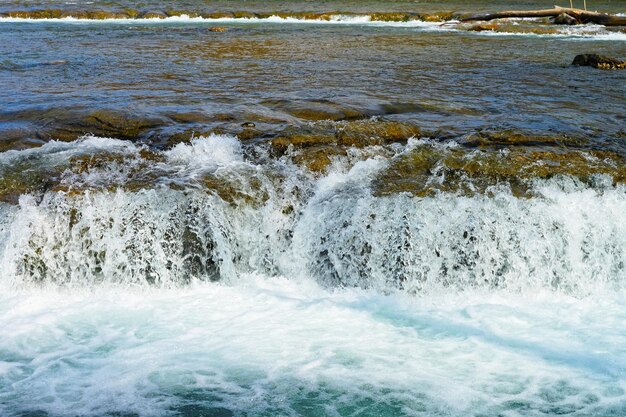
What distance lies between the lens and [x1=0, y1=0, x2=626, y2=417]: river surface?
463cm

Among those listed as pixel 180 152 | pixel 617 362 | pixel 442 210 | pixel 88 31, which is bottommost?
pixel 617 362

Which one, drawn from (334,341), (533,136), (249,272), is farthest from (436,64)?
(334,341)

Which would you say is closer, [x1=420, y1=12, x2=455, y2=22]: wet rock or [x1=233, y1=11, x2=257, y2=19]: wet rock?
[x1=420, y1=12, x2=455, y2=22]: wet rock

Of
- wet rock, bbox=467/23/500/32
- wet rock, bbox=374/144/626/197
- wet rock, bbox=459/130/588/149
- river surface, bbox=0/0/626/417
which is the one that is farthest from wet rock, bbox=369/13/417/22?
wet rock, bbox=374/144/626/197

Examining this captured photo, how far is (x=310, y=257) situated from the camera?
20.1ft

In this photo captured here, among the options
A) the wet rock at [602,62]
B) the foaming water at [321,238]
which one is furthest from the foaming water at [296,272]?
the wet rock at [602,62]

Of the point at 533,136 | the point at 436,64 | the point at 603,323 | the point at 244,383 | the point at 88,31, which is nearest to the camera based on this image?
the point at 244,383

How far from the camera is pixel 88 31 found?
18.9 m

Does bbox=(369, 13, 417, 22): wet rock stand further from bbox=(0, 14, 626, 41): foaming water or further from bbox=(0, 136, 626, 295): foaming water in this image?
bbox=(0, 136, 626, 295): foaming water

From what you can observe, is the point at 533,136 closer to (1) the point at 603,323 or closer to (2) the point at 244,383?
(1) the point at 603,323

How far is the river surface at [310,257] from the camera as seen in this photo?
463cm

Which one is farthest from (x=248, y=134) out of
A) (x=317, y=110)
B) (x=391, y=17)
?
(x=391, y=17)

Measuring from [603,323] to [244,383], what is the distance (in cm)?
273

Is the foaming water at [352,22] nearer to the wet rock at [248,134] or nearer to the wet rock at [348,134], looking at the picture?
the wet rock at [348,134]
